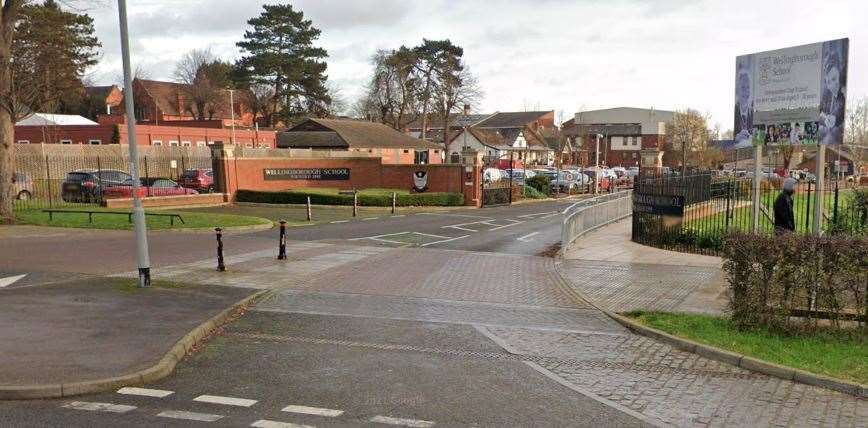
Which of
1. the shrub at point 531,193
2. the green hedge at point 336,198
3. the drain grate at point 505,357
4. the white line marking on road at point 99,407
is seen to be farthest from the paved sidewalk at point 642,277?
the shrub at point 531,193

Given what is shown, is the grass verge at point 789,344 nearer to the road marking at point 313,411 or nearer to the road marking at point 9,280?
the road marking at point 313,411

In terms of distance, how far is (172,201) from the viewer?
29281 mm

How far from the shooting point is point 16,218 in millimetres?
21219

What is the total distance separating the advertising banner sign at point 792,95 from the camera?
1295cm

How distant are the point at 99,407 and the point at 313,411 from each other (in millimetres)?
1925

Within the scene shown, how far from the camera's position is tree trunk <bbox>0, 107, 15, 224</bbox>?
66.0ft

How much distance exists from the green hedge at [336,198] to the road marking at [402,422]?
25513mm

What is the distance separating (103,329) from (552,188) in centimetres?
3917

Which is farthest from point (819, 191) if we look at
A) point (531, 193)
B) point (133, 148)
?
point (531, 193)

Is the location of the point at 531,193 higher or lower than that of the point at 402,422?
higher

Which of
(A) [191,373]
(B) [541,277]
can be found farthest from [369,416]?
(B) [541,277]

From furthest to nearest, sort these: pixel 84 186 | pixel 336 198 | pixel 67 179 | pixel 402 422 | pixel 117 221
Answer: pixel 336 198, pixel 67 179, pixel 84 186, pixel 117 221, pixel 402 422

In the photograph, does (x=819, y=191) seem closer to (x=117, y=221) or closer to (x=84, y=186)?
(x=117, y=221)

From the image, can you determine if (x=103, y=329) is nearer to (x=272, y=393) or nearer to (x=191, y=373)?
(x=191, y=373)
